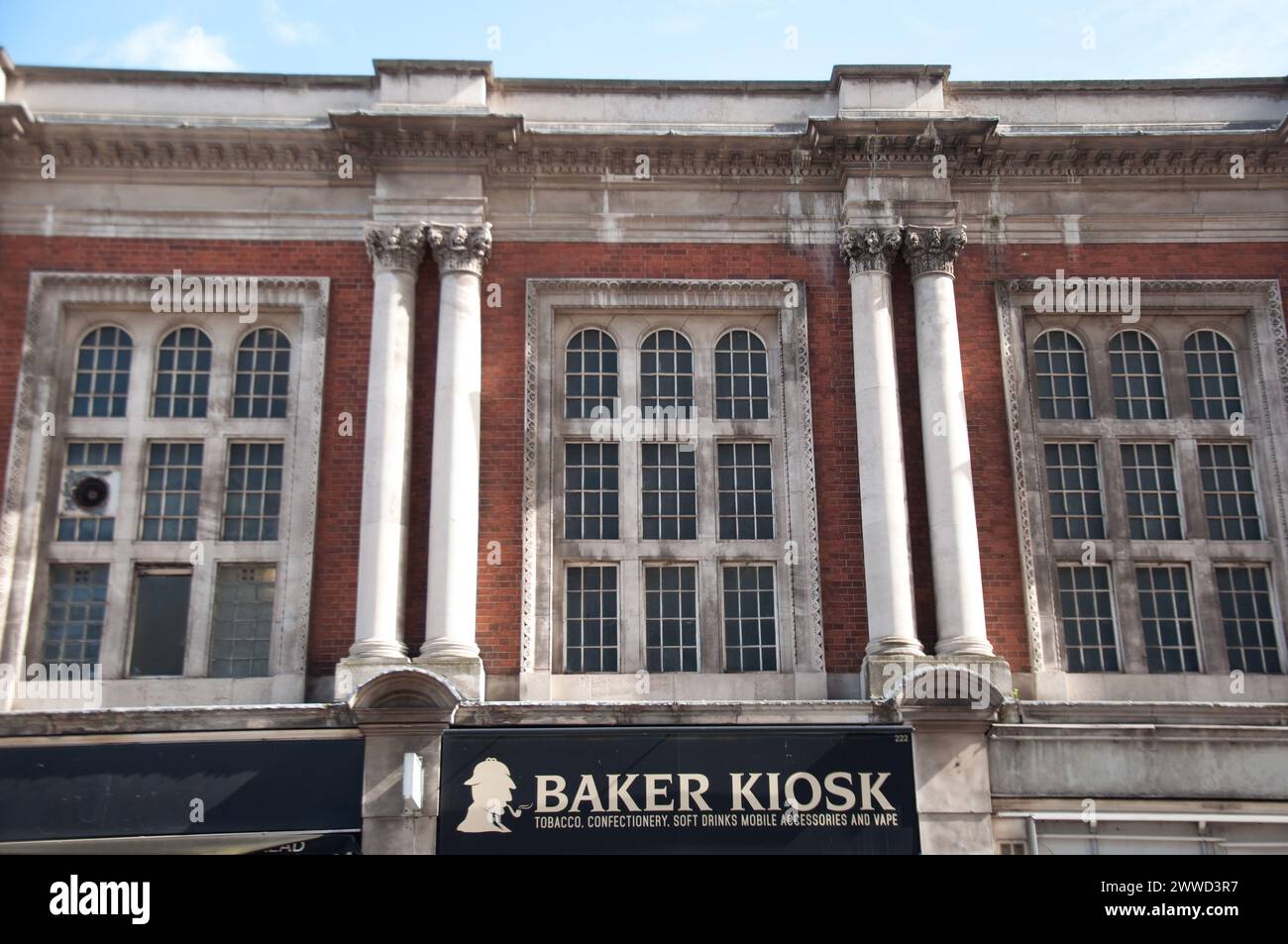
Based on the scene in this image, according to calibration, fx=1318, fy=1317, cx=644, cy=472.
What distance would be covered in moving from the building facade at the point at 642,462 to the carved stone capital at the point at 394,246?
74mm

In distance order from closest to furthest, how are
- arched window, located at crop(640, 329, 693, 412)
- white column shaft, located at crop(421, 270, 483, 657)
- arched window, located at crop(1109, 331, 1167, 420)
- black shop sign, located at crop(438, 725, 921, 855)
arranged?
black shop sign, located at crop(438, 725, 921, 855) < white column shaft, located at crop(421, 270, 483, 657) < arched window, located at crop(640, 329, 693, 412) < arched window, located at crop(1109, 331, 1167, 420)

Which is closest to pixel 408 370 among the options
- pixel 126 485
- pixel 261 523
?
pixel 261 523

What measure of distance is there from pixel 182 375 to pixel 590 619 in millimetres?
6347

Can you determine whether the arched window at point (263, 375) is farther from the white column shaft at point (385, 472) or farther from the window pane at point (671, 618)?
the window pane at point (671, 618)

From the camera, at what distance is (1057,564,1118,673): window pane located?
54.6ft

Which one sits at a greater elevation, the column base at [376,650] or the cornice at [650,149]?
the cornice at [650,149]

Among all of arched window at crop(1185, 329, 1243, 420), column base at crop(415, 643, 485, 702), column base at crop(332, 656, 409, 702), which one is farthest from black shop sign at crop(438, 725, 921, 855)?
arched window at crop(1185, 329, 1243, 420)

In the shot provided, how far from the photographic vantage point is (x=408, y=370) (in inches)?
670

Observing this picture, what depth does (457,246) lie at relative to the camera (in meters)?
17.4

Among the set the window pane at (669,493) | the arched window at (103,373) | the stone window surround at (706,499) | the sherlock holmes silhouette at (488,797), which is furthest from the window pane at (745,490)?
the arched window at (103,373)

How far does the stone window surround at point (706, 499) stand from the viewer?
16.3 metres

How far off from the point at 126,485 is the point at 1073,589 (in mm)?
12247

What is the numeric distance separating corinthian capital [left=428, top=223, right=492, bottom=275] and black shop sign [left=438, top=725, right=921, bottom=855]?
6124 millimetres

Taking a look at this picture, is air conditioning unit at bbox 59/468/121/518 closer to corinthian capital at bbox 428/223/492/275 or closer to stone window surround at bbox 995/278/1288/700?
corinthian capital at bbox 428/223/492/275
